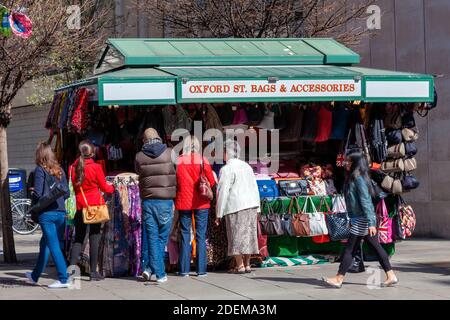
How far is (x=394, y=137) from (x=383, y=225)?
1.23 meters

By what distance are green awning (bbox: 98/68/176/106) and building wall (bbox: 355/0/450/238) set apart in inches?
289

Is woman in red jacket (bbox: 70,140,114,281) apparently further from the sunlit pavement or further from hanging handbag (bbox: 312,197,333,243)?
hanging handbag (bbox: 312,197,333,243)

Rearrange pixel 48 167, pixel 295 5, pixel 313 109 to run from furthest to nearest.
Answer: pixel 295 5, pixel 313 109, pixel 48 167

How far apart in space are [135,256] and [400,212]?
145 inches

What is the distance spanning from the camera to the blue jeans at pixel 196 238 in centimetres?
1149

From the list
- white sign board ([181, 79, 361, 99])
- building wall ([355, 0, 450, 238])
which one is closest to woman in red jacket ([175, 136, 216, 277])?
white sign board ([181, 79, 361, 99])

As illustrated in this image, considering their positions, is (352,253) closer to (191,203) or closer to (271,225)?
(271,225)

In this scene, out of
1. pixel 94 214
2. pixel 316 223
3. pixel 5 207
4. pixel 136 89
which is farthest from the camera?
pixel 5 207

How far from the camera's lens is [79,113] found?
1199cm

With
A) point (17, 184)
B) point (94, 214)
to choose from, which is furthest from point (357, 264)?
point (17, 184)

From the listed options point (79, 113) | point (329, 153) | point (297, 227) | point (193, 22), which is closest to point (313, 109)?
point (329, 153)

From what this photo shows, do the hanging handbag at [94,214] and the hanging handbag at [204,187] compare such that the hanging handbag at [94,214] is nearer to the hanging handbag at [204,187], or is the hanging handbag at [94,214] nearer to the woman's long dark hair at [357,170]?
the hanging handbag at [204,187]

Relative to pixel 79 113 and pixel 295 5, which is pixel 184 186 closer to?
pixel 79 113

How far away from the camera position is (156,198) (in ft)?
36.0
